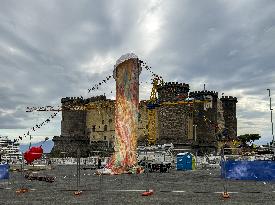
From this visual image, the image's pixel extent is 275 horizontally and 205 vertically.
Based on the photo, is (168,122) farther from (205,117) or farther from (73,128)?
(73,128)

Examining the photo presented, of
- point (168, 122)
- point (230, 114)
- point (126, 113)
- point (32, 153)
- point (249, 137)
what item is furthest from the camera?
point (249, 137)

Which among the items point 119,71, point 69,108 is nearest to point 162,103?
point 69,108

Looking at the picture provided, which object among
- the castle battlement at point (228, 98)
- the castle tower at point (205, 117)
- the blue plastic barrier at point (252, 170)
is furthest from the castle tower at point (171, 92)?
the blue plastic barrier at point (252, 170)

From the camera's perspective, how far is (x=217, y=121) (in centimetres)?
11550

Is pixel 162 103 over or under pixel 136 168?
over

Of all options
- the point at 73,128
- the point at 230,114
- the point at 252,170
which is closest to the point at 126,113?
the point at 252,170

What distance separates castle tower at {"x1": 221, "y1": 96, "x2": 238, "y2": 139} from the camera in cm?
12235

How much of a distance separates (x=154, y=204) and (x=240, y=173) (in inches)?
616

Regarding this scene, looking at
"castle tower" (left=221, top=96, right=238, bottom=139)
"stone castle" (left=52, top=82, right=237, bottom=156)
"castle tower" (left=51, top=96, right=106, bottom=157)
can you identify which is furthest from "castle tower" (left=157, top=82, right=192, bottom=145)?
"castle tower" (left=51, top=96, right=106, bottom=157)

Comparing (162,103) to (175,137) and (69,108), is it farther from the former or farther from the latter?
(69,108)

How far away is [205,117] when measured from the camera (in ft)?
369

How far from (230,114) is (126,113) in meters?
91.0

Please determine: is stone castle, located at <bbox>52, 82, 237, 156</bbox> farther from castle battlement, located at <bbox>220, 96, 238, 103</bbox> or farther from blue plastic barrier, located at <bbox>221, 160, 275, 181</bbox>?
blue plastic barrier, located at <bbox>221, 160, 275, 181</bbox>

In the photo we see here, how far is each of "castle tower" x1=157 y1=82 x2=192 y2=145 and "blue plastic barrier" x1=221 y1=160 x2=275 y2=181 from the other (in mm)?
69005
